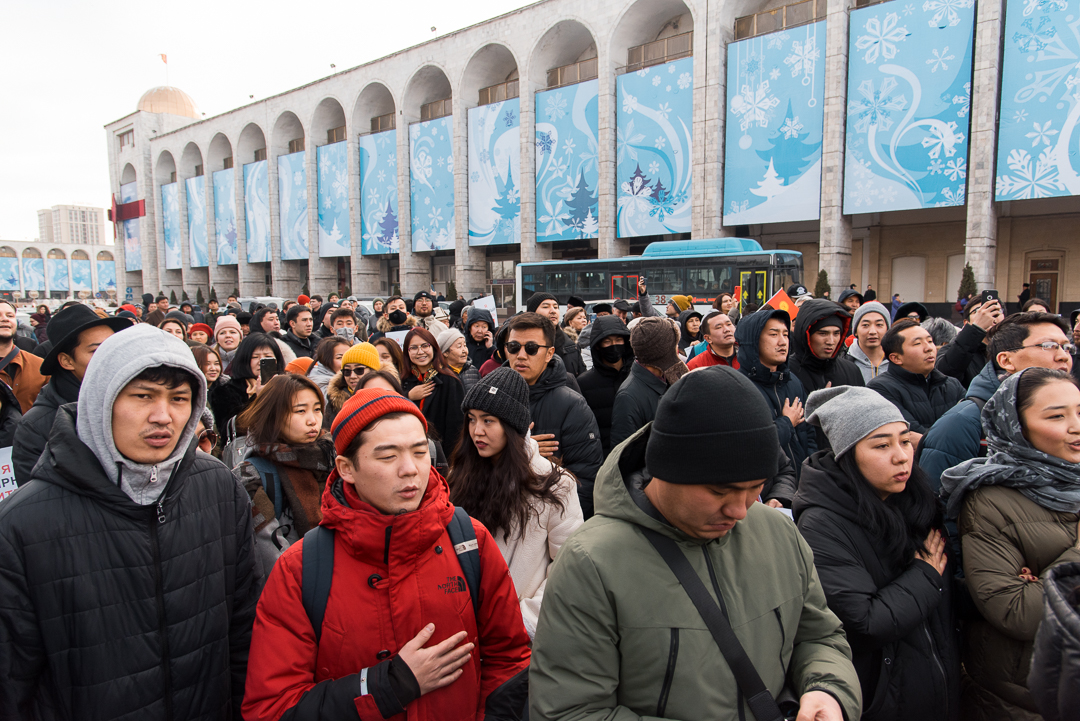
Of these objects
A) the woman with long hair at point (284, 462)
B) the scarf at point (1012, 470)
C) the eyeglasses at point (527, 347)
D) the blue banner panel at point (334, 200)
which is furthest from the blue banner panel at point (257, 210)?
the scarf at point (1012, 470)


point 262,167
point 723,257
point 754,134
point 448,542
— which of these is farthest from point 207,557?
point 262,167

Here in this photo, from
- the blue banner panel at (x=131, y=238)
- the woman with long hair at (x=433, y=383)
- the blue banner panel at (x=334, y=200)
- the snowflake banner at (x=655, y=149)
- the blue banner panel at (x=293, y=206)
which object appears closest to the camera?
the woman with long hair at (x=433, y=383)

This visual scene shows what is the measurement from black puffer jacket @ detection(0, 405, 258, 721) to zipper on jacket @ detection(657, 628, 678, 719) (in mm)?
1414

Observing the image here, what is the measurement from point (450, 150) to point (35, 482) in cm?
3057

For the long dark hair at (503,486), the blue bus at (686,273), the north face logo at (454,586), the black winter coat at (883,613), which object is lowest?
the black winter coat at (883,613)

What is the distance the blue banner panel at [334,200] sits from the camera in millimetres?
34688

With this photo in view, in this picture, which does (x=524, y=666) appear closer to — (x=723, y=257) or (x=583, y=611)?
(x=583, y=611)

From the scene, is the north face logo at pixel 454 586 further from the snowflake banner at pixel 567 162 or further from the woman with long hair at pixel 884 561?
the snowflake banner at pixel 567 162

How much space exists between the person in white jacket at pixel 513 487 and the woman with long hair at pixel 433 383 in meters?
1.98

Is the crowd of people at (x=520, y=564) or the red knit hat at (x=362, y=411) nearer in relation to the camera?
the crowd of people at (x=520, y=564)

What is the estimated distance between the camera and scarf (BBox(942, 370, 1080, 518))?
2131mm

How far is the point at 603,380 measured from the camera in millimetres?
4750

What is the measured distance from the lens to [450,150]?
30141mm

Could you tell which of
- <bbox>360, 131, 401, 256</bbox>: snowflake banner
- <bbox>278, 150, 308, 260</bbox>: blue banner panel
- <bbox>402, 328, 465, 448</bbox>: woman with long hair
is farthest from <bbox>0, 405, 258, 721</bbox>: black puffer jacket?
<bbox>278, 150, 308, 260</bbox>: blue banner panel
